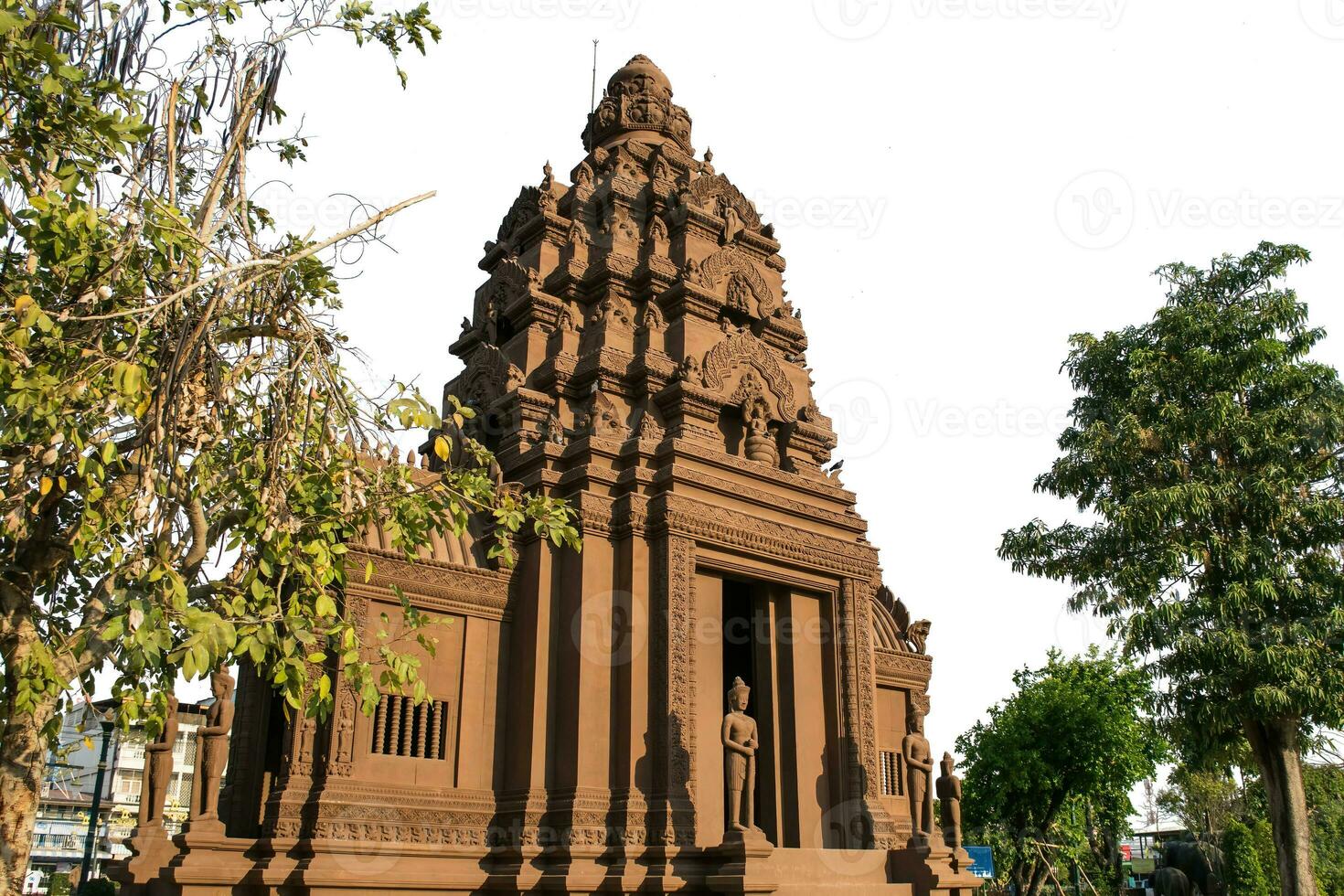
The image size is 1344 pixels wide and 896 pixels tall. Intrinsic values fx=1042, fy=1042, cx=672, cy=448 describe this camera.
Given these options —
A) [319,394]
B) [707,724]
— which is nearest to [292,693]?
[319,394]

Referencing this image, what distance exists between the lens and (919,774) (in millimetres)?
15094

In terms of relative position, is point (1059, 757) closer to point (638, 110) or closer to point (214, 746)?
point (638, 110)

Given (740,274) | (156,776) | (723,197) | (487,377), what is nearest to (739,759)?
(156,776)

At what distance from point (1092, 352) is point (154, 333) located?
22117mm

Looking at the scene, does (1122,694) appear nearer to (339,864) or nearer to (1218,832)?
(1218,832)

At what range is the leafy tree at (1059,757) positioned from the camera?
3070 centimetres

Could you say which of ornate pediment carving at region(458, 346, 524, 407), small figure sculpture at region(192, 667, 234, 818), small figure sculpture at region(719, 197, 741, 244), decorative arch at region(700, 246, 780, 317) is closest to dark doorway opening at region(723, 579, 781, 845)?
ornate pediment carving at region(458, 346, 524, 407)

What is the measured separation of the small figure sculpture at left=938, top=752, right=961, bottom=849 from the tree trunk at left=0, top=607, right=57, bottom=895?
450 inches

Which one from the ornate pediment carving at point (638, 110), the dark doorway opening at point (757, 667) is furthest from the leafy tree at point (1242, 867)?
the ornate pediment carving at point (638, 110)

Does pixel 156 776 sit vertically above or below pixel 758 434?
below

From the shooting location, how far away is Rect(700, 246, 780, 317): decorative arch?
59.2 ft

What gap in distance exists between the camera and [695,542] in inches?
584

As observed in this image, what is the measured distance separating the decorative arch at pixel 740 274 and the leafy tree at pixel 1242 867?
1095 inches

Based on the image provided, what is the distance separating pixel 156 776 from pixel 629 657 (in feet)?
18.8
